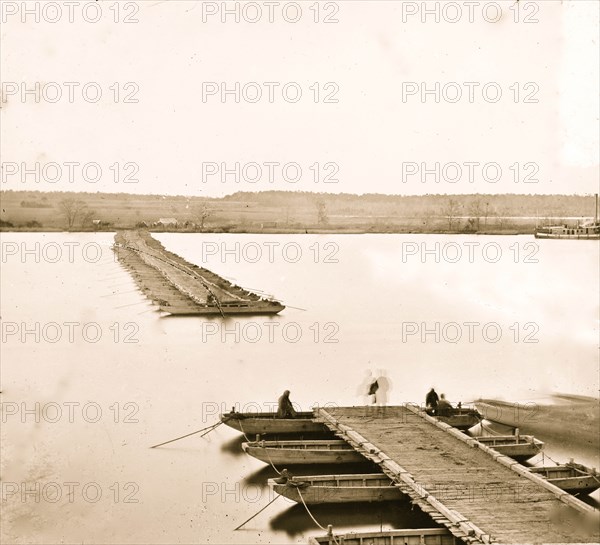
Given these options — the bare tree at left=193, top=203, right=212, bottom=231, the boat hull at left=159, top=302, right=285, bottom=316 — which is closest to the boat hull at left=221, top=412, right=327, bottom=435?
the boat hull at left=159, top=302, right=285, bottom=316

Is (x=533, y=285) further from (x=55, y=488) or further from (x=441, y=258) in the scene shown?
(x=55, y=488)

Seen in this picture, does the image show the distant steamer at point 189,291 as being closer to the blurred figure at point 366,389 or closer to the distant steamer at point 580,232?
the blurred figure at point 366,389

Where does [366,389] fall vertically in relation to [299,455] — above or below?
below

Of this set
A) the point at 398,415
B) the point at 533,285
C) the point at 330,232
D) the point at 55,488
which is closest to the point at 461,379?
the point at 398,415

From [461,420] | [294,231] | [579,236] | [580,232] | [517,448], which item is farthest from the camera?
[294,231]

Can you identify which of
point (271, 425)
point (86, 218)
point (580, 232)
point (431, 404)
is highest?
point (86, 218)

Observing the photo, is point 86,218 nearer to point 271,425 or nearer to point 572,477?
point 271,425

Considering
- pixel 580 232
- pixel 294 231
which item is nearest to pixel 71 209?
pixel 294 231
